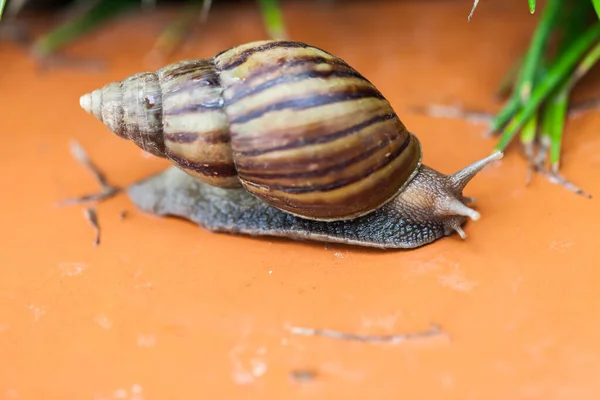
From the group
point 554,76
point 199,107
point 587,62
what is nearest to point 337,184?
point 199,107

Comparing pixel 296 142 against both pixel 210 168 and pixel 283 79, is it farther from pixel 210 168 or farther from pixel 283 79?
pixel 210 168

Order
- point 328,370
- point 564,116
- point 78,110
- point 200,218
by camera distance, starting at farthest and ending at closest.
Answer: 1. point 78,110
2. point 564,116
3. point 200,218
4. point 328,370

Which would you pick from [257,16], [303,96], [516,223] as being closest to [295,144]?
[303,96]

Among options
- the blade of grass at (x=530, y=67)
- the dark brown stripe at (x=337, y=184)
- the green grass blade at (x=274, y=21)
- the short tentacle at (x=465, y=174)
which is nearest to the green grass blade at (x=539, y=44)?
the blade of grass at (x=530, y=67)

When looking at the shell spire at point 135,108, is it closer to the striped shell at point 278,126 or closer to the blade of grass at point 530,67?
the striped shell at point 278,126

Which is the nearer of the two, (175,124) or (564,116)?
(175,124)

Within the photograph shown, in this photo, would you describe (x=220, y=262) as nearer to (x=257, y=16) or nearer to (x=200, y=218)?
(x=200, y=218)
